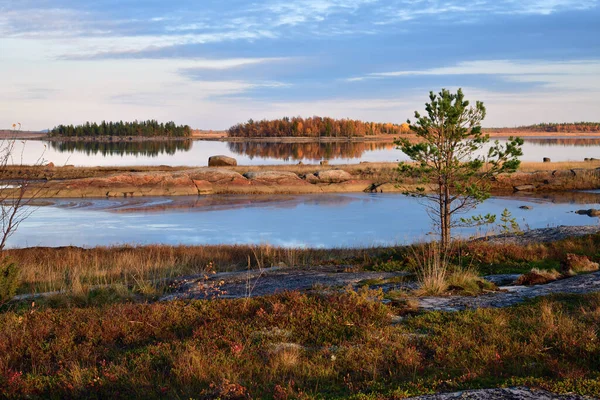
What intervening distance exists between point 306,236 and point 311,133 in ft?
541

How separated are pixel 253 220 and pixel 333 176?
705 inches

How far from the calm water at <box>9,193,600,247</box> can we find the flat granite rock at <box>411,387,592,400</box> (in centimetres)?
1692

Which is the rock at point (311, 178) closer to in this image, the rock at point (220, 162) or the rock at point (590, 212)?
the rock at point (220, 162)

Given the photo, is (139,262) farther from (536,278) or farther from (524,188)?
(524,188)

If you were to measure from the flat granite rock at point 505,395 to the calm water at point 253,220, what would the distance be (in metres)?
16.9

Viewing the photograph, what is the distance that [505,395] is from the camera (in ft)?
16.1

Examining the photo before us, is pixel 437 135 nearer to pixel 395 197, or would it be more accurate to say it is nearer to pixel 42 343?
pixel 42 343

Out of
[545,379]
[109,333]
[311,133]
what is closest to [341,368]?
[545,379]

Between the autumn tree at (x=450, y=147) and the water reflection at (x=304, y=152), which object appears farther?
the water reflection at (x=304, y=152)

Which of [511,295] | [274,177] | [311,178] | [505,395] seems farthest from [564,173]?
[505,395]

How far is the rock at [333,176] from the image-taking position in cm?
4730

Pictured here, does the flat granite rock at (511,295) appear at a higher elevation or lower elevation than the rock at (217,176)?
lower

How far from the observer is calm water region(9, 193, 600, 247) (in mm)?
25359

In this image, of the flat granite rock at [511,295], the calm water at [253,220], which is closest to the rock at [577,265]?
the flat granite rock at [511,295]
